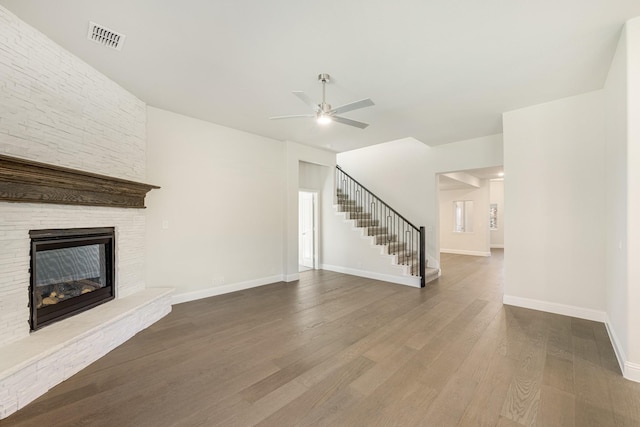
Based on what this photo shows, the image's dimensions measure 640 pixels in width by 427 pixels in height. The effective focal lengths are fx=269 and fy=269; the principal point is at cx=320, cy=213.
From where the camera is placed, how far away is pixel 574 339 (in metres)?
3.10

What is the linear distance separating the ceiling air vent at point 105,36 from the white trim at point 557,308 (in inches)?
236

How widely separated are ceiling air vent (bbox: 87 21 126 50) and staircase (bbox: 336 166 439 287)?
5.20 m

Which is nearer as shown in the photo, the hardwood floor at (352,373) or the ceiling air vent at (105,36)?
the hardwood floor at (352,373)

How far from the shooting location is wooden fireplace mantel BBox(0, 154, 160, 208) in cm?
225

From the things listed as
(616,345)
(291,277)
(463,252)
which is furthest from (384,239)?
(463,252)

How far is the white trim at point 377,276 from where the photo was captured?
5.55 metres

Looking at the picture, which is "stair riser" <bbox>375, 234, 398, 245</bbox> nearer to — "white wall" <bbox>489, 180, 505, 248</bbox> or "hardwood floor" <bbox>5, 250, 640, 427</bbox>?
"hardwood floor" <bbox>5, 250, 640, 427</bbox>

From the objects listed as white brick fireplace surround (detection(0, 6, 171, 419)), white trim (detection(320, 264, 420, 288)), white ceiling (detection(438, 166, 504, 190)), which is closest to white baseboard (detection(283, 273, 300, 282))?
white trim (detection(320, 264, 420, 288))

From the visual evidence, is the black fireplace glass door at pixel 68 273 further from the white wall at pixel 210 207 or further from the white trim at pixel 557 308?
the white trim at pixel 557 308

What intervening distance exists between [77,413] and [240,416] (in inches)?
46.7

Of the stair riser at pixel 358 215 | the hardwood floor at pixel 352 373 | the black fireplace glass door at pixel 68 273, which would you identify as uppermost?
the stair riser at pixel 358 215

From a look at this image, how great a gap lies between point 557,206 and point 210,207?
544 cm

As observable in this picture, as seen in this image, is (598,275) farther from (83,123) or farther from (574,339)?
(83,123)

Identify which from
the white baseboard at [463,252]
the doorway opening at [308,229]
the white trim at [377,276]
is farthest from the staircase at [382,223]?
the white baseboard at [463,252]
